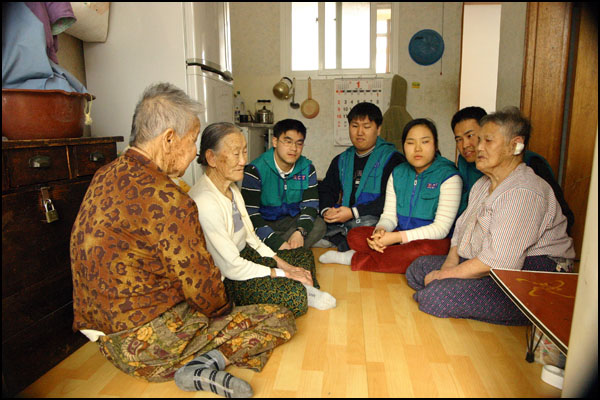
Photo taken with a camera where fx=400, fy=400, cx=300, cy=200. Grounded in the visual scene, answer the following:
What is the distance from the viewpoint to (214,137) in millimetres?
1895

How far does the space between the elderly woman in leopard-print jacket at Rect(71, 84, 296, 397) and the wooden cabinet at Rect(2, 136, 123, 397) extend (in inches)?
7.8

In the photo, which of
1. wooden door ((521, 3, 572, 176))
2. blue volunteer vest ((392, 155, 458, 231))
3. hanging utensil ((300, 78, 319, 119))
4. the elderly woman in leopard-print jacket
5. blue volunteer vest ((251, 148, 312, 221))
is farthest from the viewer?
hanging utensil ((300, 78, 319, 119))

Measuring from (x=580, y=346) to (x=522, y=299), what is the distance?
469mm

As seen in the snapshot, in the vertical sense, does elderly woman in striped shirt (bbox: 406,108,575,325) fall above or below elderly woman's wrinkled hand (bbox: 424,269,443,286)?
above

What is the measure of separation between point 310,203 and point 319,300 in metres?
1.03

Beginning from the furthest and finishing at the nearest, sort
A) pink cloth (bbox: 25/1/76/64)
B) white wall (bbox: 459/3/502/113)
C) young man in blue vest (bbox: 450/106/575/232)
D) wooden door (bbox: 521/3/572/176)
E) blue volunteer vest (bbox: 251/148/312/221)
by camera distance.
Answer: white wall (bbox: 459/3/502/113)
blue volunteer vest (bbox: 251/148/312/221)
young man in blue vest (bbox: 450/106/575/232)
wooden door (bbox: 521/3/572/176)
pink cloth (bbox: 25/1/76/64)

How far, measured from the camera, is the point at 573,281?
1548 mm

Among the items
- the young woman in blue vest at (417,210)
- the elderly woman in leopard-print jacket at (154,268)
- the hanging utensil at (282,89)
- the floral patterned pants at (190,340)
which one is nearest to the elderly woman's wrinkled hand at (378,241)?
the young woman in blue vest at (417,210)

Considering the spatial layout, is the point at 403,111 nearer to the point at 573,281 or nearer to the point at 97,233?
the point at 573,281

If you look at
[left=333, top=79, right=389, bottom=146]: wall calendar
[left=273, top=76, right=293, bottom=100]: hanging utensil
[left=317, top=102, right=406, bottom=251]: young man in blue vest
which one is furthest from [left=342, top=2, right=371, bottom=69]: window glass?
[left=317, top=102, right=406, bottom=251]: young man in blue vest

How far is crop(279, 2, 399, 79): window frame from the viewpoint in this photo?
17.3 ft

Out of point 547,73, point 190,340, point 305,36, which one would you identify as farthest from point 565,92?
point 305,36

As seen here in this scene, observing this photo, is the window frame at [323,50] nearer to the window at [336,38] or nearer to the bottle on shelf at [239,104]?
the window at [336,38]

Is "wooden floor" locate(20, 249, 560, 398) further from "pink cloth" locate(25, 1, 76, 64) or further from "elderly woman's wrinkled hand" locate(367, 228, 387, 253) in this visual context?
"pink cloth" locate(25, 1, 76, 64)
